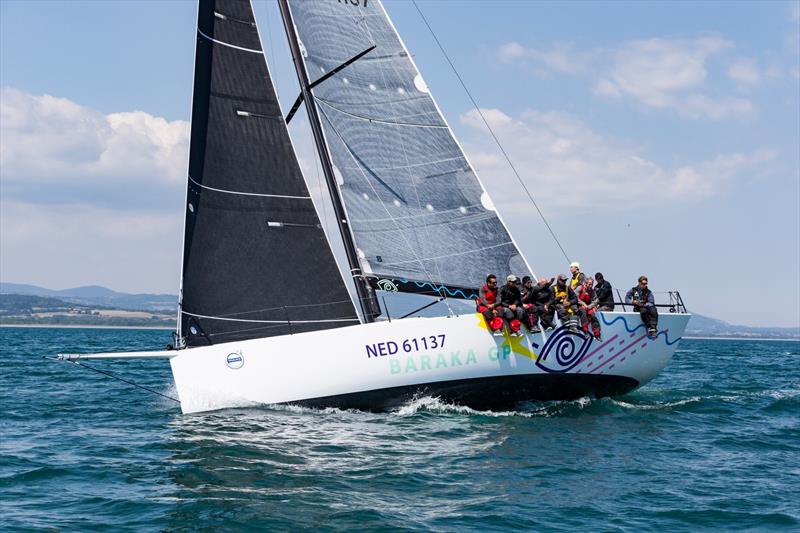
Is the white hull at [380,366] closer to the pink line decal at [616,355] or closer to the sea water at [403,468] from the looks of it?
the sea water at [403,468]

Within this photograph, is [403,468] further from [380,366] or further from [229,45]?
[229,45]

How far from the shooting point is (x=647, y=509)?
28.4ft

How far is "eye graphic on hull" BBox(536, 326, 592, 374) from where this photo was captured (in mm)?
14281

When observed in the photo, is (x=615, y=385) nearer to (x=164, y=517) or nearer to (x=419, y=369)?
(x=419, y=369)

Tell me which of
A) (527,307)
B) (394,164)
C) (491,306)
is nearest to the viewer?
(491,306)

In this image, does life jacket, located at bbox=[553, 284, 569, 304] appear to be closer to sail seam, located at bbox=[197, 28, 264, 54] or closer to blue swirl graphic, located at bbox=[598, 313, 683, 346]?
blue swirl graphic, located at bbox=[598, 313, 683, 346]

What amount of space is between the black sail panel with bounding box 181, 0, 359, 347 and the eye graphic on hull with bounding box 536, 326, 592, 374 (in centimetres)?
331

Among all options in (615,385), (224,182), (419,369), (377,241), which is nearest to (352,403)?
(419,369)

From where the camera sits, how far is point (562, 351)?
14398mm

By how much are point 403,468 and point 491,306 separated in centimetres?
427

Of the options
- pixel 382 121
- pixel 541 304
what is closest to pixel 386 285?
pixel 541 304

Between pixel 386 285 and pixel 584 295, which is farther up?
pixel 386 285

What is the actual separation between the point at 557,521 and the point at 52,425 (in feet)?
28.5

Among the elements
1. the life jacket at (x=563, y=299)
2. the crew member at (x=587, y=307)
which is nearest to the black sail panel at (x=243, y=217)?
the life jacket at (x=563, y=299)
